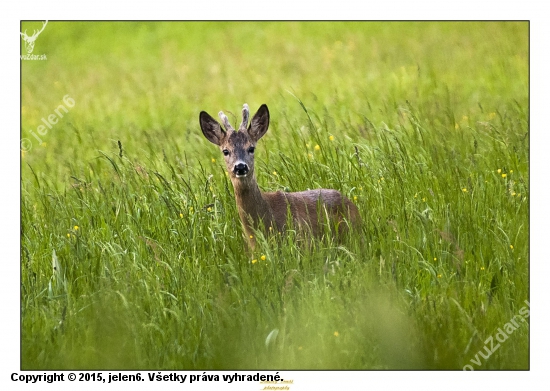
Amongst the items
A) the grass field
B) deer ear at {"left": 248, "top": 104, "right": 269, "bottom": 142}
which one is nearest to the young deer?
deer ear at {"left": 248, "top": 104, "right": 269, "bottom": 142}

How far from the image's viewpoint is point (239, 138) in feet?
22.9

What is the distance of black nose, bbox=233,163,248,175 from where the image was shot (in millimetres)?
6715

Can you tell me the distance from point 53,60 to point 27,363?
1121 cm

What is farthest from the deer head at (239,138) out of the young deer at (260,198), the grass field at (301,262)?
the grass field at (301,262)

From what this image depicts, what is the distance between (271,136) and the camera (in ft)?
31.9

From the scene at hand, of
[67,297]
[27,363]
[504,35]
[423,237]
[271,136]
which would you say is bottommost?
[27,363]

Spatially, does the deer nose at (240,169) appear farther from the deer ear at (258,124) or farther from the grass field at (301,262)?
the deer ear at (258,124)

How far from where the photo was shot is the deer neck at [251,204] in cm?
684

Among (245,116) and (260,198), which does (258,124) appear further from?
(260,198)

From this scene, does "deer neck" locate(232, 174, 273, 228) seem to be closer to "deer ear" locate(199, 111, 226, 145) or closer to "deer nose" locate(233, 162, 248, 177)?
"deer nose" locate(233, 162, 248, 177)

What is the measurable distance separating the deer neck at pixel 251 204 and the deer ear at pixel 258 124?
43cm

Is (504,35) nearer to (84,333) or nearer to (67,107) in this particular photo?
(67,107)

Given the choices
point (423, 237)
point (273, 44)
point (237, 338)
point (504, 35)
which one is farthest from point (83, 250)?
point (273, 44)

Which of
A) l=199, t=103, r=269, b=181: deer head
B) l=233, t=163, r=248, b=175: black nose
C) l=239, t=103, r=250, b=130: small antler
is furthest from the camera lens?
l=239, t=103, r=250, b=130: small antler
